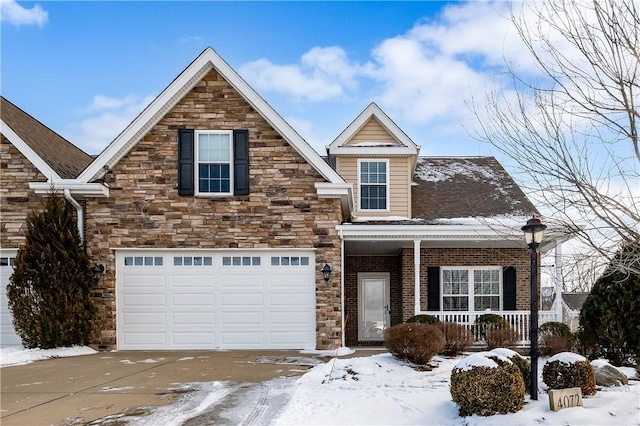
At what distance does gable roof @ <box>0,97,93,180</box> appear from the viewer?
Result: 12.0 metres

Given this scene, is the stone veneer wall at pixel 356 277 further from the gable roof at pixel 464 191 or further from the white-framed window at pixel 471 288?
the gable roof at pixel 464 191

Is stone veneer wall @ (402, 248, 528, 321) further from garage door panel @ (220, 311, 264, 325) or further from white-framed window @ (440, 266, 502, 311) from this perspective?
garage door panel @ (220, 311, 264, 325)

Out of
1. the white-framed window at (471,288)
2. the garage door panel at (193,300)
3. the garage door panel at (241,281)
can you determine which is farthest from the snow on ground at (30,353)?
the white-framed window at (471,288)

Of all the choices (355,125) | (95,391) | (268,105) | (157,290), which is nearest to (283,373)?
(95,391)

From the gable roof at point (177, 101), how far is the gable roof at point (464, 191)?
4.53 metres

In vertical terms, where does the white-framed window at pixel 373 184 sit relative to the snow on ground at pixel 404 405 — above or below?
above

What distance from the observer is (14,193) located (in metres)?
12.2

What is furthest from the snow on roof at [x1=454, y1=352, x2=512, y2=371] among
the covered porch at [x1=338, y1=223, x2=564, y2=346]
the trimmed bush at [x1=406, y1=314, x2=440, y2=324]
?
the covered porch at [x1=338, y1=223, x2=564, y2=346]

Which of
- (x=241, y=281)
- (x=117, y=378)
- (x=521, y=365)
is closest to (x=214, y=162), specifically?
(x=241, y=281)

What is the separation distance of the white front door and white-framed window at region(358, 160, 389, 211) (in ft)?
8.01

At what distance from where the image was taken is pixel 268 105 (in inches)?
459

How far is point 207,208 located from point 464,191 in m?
8.11

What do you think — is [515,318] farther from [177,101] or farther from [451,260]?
[177,101]

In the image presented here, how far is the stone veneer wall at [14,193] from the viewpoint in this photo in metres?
12.1
